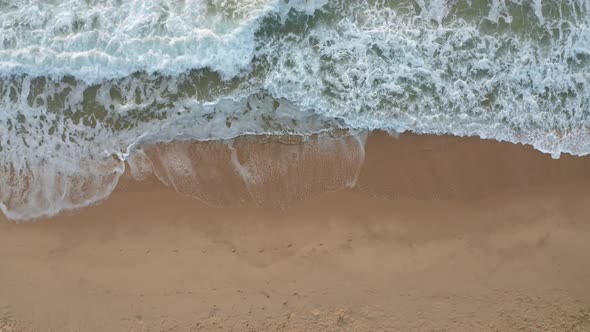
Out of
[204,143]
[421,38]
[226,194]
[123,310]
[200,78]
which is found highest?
[421,38]

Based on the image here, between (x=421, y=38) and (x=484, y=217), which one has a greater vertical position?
(x=421, y=38)

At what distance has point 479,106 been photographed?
5.57 metres

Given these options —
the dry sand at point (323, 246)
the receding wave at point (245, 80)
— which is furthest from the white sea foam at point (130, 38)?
the dry sand at point (323, 246)

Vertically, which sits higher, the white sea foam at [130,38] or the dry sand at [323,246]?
the white sea foam at [130,38]

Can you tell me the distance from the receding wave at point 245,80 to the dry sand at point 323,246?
35cm

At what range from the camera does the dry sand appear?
17.4 feet

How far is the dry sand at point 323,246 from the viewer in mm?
5301

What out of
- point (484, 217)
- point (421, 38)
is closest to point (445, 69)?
point (421, 38)

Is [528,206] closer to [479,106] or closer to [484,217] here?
[484,217]

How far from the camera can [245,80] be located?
5621mm

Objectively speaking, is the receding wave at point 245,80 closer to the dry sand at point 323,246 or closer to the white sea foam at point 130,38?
the white sea foam at point 130,38

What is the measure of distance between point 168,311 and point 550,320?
4.88 meters

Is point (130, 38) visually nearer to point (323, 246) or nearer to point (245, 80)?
point (245, 80)

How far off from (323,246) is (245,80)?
2.44 m
